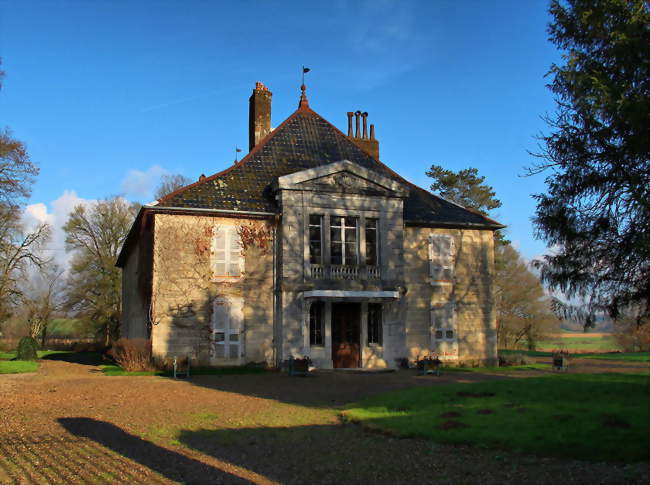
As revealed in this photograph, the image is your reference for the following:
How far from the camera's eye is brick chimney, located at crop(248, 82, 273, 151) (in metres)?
26.8

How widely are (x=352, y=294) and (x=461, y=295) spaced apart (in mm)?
5808

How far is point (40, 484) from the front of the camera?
6.70 metres

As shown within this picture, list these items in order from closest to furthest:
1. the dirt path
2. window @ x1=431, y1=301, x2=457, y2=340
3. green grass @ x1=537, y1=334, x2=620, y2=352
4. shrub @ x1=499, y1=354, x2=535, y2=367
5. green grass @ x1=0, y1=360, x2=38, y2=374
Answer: the dirt path
green grass @ x1=0, y1=360, x2=38, y2=374
window @ x1=431, y1=301, x2=457, y2=340
shrub @ x1=499, y1=354, x2=535, y2=367
green grass @ x1=537, y1=334, x2=620, y2=352

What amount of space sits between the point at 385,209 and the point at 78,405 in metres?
13.6

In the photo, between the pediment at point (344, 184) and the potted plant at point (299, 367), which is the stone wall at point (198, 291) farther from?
the pediment at point (344, 184)

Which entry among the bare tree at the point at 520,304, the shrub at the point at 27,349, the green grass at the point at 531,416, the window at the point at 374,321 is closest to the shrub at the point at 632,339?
the bare tree at the point at 520,304

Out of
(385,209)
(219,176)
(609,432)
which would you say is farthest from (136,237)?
(609,432)

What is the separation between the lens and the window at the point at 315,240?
72.3 ft

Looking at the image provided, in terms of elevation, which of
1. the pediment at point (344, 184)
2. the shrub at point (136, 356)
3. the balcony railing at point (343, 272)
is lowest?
the shrub at point (136, 356)

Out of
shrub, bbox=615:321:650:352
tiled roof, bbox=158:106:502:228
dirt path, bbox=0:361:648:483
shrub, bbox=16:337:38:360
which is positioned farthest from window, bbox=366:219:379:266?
shrub, bbox=615:321:650:352

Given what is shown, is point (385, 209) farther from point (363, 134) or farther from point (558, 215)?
point (558, 215)

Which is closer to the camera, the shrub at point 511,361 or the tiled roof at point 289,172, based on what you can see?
the tiled roof at point 289,172

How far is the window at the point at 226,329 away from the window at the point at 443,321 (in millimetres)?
7865

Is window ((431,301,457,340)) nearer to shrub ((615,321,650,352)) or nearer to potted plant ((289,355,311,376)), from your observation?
potted plant ((289,355,311,376))
